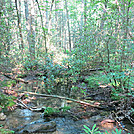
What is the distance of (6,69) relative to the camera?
8.13 meters

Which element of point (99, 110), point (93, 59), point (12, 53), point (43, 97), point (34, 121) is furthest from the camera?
point (12, 53)

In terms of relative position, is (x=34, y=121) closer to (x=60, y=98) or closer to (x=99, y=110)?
(x=60, y=98)

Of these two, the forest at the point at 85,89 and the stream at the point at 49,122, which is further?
the forest at the point at 85,89

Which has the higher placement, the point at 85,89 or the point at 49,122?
the point at 49,122

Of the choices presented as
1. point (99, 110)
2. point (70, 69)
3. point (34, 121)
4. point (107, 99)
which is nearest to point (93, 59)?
point (70, 69)

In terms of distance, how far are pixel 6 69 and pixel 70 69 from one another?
3.89 meters

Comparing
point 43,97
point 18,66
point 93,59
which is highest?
point 93,59

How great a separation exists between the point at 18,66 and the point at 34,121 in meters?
5.50

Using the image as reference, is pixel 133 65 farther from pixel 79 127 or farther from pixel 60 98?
pixel 60 98

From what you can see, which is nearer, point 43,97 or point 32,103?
point 32,103

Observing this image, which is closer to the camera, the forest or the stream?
the stream

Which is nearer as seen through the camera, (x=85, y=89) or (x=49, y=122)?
(x=49, y=122)

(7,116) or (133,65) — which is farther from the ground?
(133,65)

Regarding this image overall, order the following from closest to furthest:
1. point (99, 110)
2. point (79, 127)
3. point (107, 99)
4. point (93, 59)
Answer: point (79, 127) → point (99, 110) → point (107, 99) → point (93, 59)
